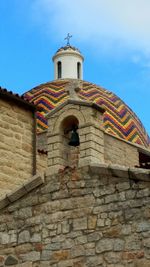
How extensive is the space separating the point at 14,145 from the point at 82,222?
13.2 feet

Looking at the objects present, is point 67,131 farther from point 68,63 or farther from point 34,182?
point 68,63

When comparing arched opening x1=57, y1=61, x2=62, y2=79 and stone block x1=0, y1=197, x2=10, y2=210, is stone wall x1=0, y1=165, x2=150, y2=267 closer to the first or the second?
stone block x1=0, y1=197, x2=10, y2=210

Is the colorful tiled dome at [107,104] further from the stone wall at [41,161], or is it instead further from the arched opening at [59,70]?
the stone wall at [41,161]

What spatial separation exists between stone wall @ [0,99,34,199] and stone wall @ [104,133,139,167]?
4504 millimetres

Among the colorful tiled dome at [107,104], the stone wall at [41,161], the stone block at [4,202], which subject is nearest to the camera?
the stone block at [4,202]

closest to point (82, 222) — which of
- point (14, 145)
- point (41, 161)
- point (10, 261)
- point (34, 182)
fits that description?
point (34, 182)

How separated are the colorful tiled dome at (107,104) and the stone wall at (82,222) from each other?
9.94 meters

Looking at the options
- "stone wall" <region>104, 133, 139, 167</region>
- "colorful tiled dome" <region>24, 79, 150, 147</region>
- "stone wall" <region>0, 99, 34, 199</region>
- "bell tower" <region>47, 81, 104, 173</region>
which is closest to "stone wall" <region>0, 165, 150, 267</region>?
"bell tower" <region>47, 81, 104, 173</region>

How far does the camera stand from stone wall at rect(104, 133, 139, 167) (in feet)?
55.9

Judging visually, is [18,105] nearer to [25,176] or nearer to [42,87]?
[25,176]

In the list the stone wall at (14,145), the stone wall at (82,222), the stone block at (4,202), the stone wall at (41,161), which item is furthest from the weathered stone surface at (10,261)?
the stone wall at (41,161)

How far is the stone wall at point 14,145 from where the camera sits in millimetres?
11766

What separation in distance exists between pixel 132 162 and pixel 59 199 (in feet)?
29.5

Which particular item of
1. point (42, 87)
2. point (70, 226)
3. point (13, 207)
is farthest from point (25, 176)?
→ point (42, 87)
